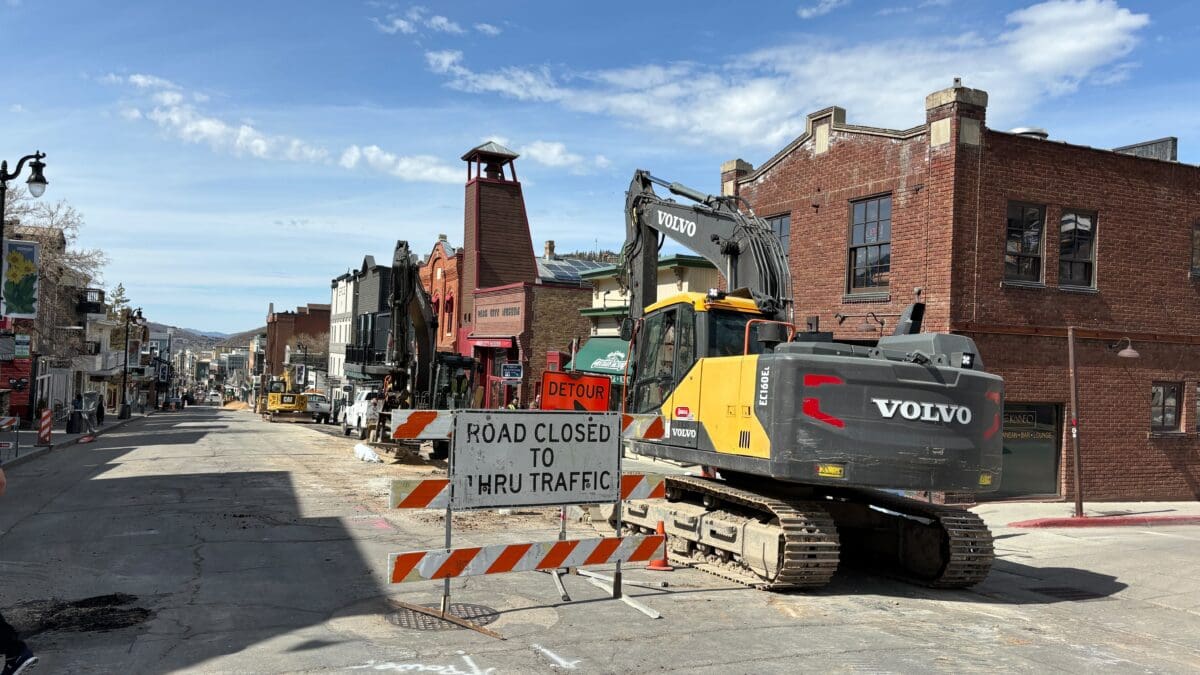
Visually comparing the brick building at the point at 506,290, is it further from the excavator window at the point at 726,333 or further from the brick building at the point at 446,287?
the excavator window at the point at 726,333

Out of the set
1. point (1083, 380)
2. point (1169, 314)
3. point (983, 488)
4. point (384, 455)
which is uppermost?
point (1169, 314)

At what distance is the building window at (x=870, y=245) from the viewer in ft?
60.5

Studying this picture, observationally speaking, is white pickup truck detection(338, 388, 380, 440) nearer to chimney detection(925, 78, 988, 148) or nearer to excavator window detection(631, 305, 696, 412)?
excavator window detection(631, 305, 696, 412)

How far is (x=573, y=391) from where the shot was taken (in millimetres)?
13430

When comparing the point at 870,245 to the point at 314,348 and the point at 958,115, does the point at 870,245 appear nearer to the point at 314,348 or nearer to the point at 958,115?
the point at 958,115

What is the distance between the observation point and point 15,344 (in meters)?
33.0

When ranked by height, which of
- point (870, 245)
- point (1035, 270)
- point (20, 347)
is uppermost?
point (870, 245)

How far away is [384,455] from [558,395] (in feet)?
38.8

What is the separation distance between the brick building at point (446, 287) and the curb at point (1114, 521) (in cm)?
3023

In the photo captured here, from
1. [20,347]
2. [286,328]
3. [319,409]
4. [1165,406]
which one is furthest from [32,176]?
[286,328]

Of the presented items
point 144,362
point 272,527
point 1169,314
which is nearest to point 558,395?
point 272,527

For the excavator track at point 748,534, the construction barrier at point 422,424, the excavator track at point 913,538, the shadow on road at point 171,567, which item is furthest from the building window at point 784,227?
the construction barrier at point 422,424

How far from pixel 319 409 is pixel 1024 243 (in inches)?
1787

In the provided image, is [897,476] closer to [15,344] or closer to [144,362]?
[15,344]
